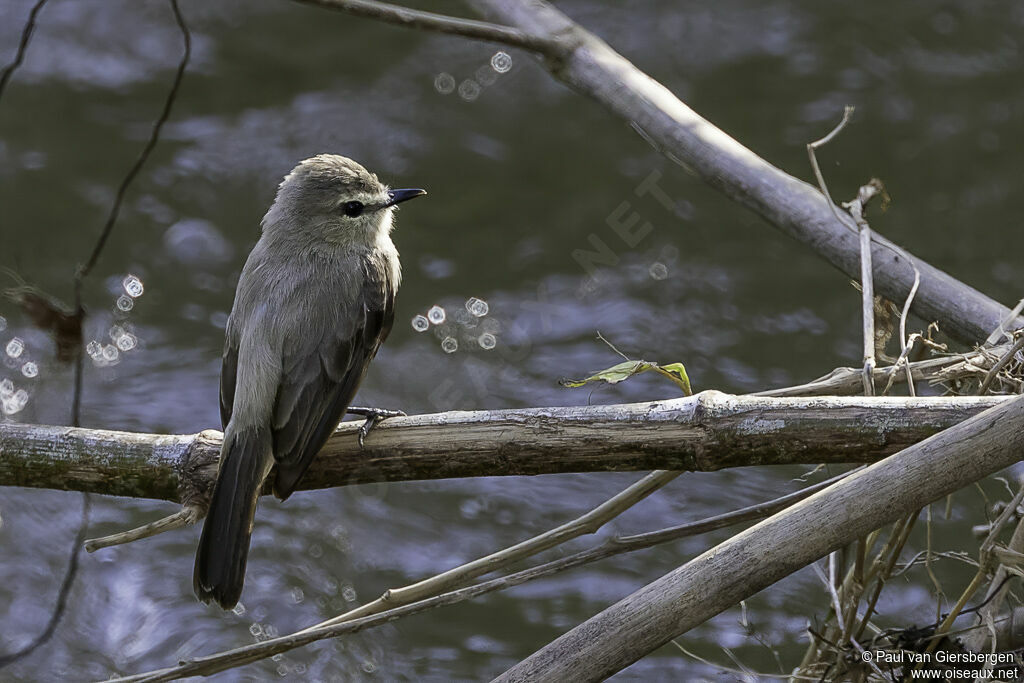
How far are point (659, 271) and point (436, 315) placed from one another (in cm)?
144

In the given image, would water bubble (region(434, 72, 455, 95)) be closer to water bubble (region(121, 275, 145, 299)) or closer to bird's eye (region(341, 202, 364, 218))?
water bubble (region(121, 275, 145, 299))

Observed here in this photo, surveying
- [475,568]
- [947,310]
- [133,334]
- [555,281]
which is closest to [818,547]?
[475,568]

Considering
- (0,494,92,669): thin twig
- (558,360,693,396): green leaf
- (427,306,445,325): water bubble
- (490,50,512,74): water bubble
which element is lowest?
(0,494,92,669): thin twig

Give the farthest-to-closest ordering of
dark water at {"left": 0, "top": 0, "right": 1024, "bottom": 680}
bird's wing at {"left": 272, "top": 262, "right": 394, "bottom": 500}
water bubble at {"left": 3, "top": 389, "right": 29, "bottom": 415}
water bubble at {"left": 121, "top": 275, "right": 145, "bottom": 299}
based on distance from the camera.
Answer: water bubble at {"left": 121, "top": 275, "right": 145, "bottom": 299} → water bubble at {"left": 3, "top": 389, "right": 29, "bottom": 415} → dark water at {"left": 0, "top": 0, "right": 1024, "bottom": 680} → bird's wing at {"left": 272, "top": 262, "right": 394, "bottom": 500}

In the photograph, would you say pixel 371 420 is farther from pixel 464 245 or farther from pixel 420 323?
pixel 464 245

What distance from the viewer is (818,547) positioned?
308 cm

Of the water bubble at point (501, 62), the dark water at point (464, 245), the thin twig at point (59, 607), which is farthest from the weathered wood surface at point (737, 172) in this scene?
the water bubble at point (501, 62)

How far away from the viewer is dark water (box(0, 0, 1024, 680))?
5.97m

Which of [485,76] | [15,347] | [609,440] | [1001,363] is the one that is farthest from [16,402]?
[1001,363]

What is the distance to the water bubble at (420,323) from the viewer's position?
7.46 metres

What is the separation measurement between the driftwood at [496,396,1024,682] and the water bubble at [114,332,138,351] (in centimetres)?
504

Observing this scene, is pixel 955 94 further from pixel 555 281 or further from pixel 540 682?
pixel 540 682

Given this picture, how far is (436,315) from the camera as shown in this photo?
754 cm

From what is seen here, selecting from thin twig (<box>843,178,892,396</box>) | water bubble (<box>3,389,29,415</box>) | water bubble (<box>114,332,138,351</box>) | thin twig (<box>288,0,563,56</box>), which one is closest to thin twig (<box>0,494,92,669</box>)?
water bubble (<box>3,389,29,415</box>)
